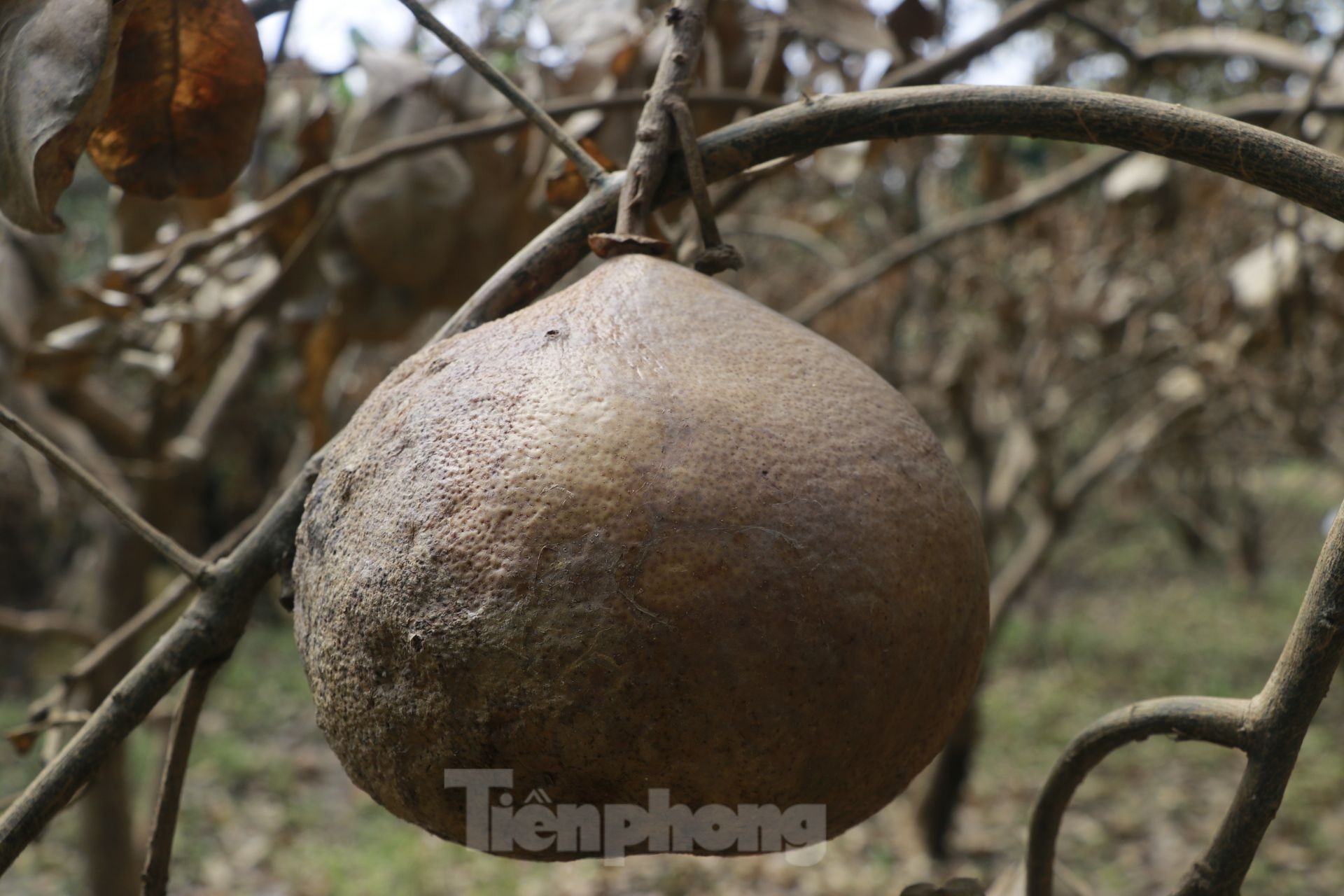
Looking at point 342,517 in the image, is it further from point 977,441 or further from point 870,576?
point 977,441

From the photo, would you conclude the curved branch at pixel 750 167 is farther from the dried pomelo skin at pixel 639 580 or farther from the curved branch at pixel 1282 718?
the curved branch at pixel 1282 718

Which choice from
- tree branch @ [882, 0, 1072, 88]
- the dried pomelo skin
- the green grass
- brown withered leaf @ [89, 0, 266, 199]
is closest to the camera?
the dried pomelo skin

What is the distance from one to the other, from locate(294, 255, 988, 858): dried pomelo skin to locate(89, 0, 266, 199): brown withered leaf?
0.39 m

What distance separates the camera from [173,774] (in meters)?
0.76

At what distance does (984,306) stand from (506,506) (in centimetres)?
439

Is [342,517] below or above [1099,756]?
above

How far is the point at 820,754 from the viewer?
2.00ft

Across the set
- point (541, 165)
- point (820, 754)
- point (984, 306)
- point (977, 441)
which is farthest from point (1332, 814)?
point (820, 754)

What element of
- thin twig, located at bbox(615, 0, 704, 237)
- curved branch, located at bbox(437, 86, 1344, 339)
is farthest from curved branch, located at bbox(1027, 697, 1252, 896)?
thin twig, located at bbox(615, 0, 704, 237)

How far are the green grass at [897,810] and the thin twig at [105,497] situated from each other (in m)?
1.94

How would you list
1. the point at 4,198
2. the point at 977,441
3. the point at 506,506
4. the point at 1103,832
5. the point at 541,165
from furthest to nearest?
1. the point at 1103,832
2. the point at 977,441
3. the point at 541,165
4. the point at 4,198
5. the point at 506,506

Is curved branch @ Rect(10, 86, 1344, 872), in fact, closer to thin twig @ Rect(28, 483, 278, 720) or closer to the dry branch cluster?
the dry branch cluster

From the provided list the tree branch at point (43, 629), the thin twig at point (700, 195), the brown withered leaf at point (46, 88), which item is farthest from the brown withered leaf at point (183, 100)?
the tree branch at point (43, 629)

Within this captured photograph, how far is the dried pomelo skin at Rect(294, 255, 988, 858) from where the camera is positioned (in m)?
0.58
